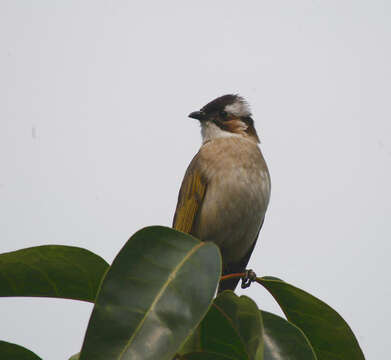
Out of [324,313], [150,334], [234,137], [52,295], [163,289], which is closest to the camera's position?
[150,334]

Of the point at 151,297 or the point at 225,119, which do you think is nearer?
the point at 151,297

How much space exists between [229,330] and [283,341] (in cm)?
22

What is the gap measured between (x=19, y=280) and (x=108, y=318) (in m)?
0.69

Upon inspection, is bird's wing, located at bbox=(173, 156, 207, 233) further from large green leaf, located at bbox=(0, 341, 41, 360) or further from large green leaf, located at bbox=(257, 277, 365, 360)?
large green leaf, located at bbox=(0, 341, 41, 360)

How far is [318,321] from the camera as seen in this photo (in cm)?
220

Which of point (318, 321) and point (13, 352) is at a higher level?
point (318, 321)

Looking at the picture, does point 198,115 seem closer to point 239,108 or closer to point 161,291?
point 239,108

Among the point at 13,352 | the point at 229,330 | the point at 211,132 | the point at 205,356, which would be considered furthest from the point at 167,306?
the point at 211,132

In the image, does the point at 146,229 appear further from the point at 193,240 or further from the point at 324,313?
the point at 324,313

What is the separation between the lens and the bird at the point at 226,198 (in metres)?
3.76

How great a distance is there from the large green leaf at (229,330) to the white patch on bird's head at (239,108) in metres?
2.97

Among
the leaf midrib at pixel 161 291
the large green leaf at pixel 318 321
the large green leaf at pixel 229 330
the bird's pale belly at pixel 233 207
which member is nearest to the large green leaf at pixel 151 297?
the leaf midrib at pixel 161 291

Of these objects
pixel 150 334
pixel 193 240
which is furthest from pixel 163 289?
pixel 193 240

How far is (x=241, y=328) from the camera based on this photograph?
6.36 ft
